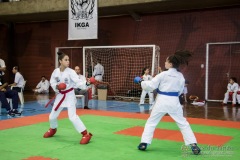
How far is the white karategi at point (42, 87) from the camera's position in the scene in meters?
15.1

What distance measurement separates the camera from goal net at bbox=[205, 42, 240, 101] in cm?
1141

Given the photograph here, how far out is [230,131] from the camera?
5742 mm

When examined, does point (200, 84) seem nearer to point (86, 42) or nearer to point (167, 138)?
point (86, 42)

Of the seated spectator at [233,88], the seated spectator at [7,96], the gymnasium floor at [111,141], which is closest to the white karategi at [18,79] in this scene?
the seated spectator at [7,96]

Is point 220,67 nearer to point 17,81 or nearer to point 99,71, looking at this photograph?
point 99,71

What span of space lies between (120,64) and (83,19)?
3.42 metres

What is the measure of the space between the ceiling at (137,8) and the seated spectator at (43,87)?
3153mm

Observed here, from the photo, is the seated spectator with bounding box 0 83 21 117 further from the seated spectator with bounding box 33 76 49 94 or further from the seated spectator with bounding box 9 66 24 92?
the seated spectator with bounding box 33 76 49 94

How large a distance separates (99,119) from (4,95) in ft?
8.64

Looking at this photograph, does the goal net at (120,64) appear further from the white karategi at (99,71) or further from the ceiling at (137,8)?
the ceiling at (137,8)

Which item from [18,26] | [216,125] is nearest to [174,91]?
[216,125]

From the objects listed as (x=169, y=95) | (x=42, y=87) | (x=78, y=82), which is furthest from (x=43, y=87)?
(x=169, y=95)

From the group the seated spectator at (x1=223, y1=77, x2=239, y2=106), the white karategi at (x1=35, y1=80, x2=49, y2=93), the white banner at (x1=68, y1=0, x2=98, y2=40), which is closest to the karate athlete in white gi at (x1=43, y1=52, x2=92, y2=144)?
the white banner at (x1=68, y1=0, x2=98, y2=40)

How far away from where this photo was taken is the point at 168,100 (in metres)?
4.12
